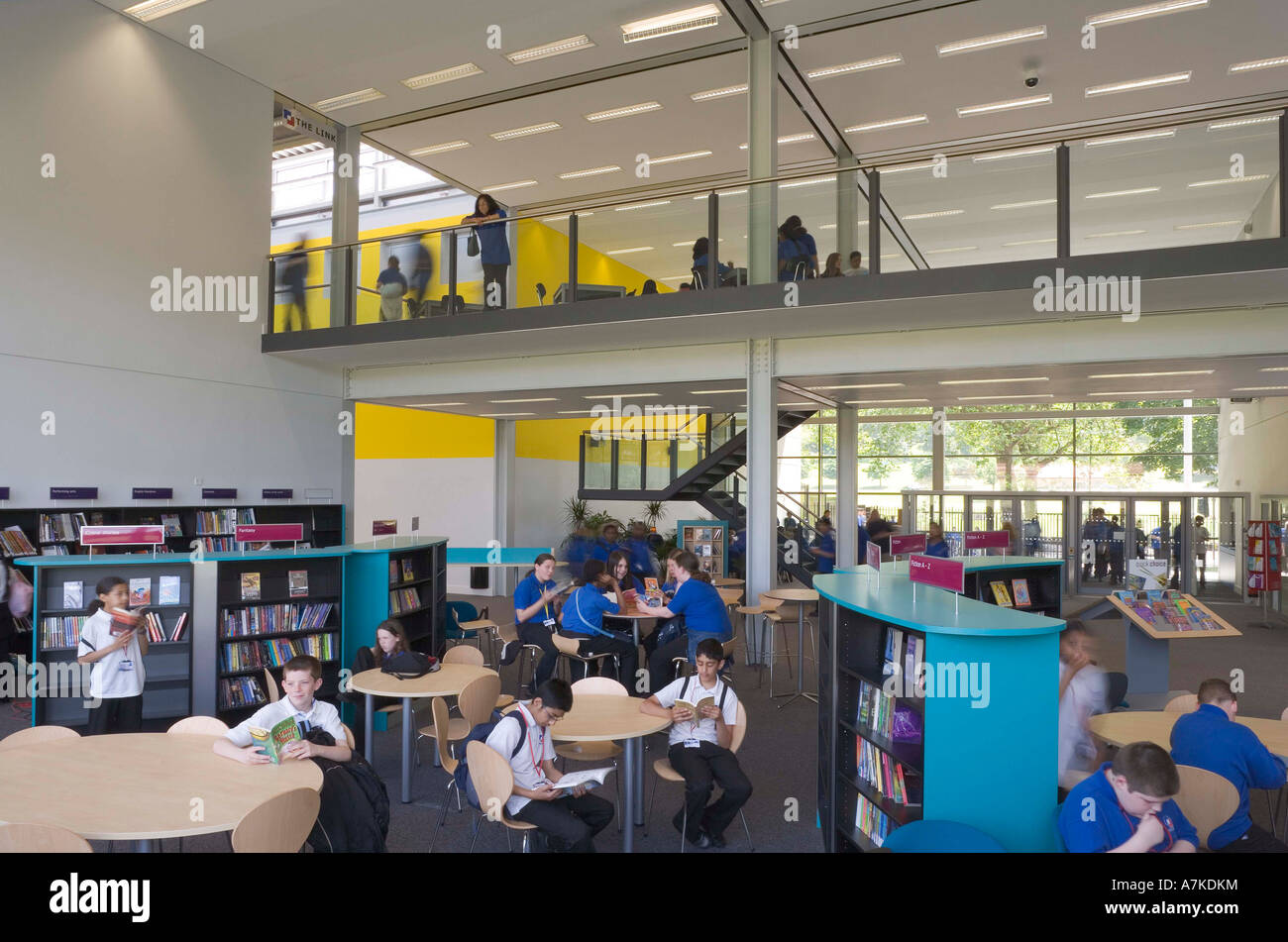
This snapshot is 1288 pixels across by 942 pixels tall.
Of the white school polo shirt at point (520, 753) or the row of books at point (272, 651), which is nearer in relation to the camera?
the white school polo shirt at point (520, 753)

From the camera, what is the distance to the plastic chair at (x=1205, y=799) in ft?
11.8

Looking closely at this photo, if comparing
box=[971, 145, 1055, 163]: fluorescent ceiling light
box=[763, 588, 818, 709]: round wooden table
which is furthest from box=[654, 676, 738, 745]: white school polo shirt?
box=[971, 145, 1055, 163]: fluorescent ceiling light

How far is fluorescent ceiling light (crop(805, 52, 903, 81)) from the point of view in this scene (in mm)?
10008

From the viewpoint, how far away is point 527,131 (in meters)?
12.3

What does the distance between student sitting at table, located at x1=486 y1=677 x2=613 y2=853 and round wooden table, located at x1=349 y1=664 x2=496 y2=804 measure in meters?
1.23

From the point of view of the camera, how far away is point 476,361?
1116cm

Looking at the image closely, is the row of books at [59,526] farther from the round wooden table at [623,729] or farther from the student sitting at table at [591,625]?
the round wooden table at [623,729]

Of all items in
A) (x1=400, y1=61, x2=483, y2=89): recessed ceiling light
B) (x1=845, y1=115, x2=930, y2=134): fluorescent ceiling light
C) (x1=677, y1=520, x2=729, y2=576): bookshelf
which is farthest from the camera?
(x1=677, y1=520, x2=729, y2=576): bookshelf

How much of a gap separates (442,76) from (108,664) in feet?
27.0

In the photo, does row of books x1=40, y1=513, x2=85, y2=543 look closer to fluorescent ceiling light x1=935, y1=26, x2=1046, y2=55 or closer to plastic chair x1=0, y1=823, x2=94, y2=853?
plastic chair x1=0, y1=823, x2=94, y2=853

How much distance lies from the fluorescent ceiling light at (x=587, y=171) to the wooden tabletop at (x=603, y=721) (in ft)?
35.0

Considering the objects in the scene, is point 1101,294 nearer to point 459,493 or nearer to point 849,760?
point 849,760

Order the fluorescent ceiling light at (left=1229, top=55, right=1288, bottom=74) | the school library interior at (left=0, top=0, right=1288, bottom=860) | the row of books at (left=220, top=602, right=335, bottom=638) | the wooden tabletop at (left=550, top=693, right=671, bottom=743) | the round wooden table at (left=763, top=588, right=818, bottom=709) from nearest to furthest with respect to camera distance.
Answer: the school library interior at (left=0, top=0, right=1288, bottom=860) < the wooden tabletop at (left=550, top=693, right=671, bottom=743) < the row of books at (left=220, top=602, right=335, bottom=638) < the round wooden table at (left=763, top=588, right=818, bottom=709) < the fluorescent ceiling light at (left=1229, top=55, right=1288, bottom=74)

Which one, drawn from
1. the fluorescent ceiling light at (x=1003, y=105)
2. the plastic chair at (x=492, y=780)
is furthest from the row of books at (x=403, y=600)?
the fluorescent ceiling light at (x=1003, y=105)
